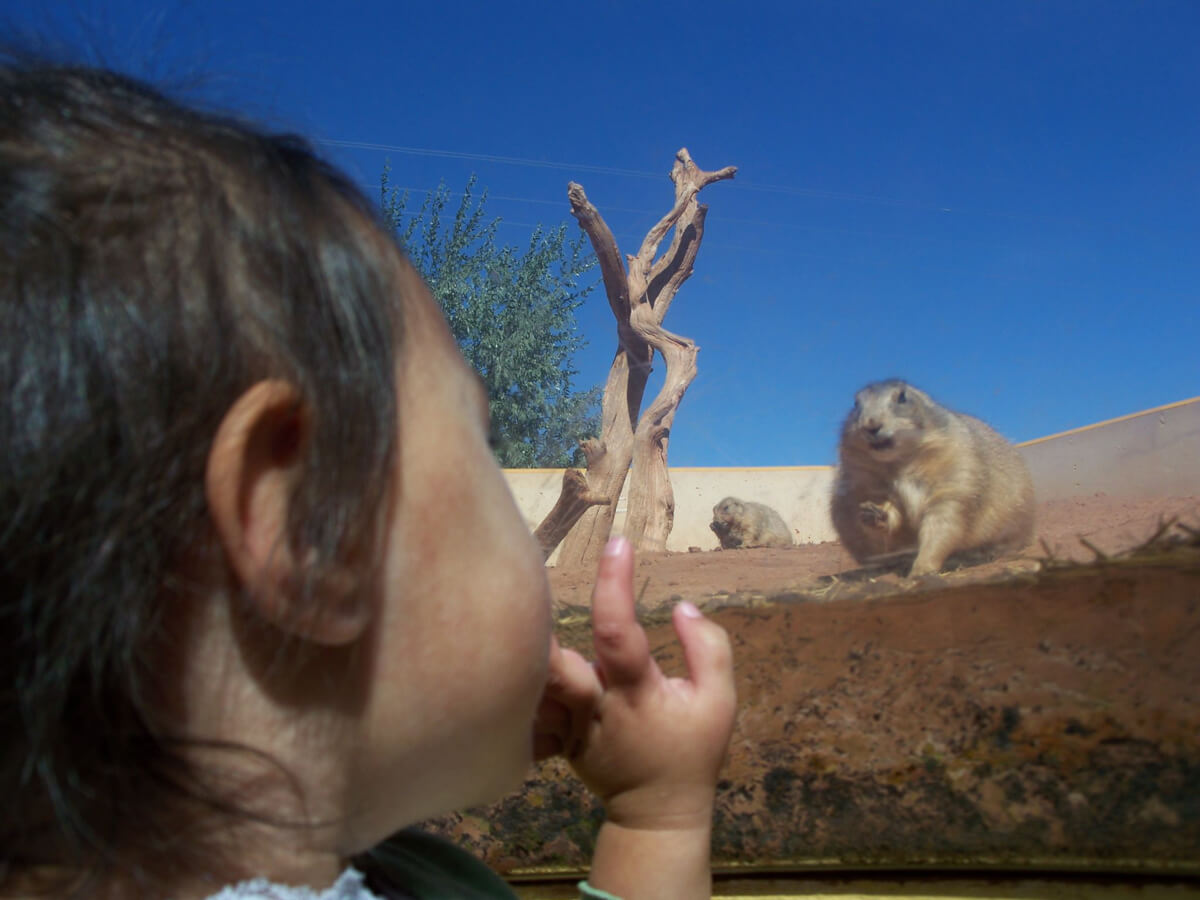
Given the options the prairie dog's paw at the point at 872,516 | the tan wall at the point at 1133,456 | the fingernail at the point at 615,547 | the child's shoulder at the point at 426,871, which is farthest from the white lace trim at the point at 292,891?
the prairie dog's paw at the point at 872,516

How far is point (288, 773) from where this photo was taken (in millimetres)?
649

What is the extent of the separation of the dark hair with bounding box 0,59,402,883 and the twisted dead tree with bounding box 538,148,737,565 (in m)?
1.52

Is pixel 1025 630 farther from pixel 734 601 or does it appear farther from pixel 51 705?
pixel 51 705

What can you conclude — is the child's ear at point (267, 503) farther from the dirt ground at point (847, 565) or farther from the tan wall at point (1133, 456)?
the tan wall at point (1133, 456)

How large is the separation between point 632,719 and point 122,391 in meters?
0.61

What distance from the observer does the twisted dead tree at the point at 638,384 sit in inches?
98.7

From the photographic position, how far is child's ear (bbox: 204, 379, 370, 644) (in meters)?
0.57

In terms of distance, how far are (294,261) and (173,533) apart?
0.21m

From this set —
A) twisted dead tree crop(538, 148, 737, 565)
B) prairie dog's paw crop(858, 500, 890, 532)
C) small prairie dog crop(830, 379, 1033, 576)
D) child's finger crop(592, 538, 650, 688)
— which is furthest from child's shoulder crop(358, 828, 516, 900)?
prairie dog's paw crop(858, 500, 890, 532)

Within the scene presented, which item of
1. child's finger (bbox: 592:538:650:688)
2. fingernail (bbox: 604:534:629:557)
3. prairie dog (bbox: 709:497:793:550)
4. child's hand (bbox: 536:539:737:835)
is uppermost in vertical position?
prairie dog (bbox: 709:497:793:550)

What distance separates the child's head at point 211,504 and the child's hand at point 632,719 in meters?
0.20

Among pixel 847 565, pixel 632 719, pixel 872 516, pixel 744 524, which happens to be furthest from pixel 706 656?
pixel 744 524

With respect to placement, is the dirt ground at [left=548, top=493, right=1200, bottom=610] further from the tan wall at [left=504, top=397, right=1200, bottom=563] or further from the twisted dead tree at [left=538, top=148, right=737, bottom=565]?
the twisted dead tree at [left=538, top=148, right=737, bottom=565]

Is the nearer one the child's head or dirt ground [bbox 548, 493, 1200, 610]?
the child's head
